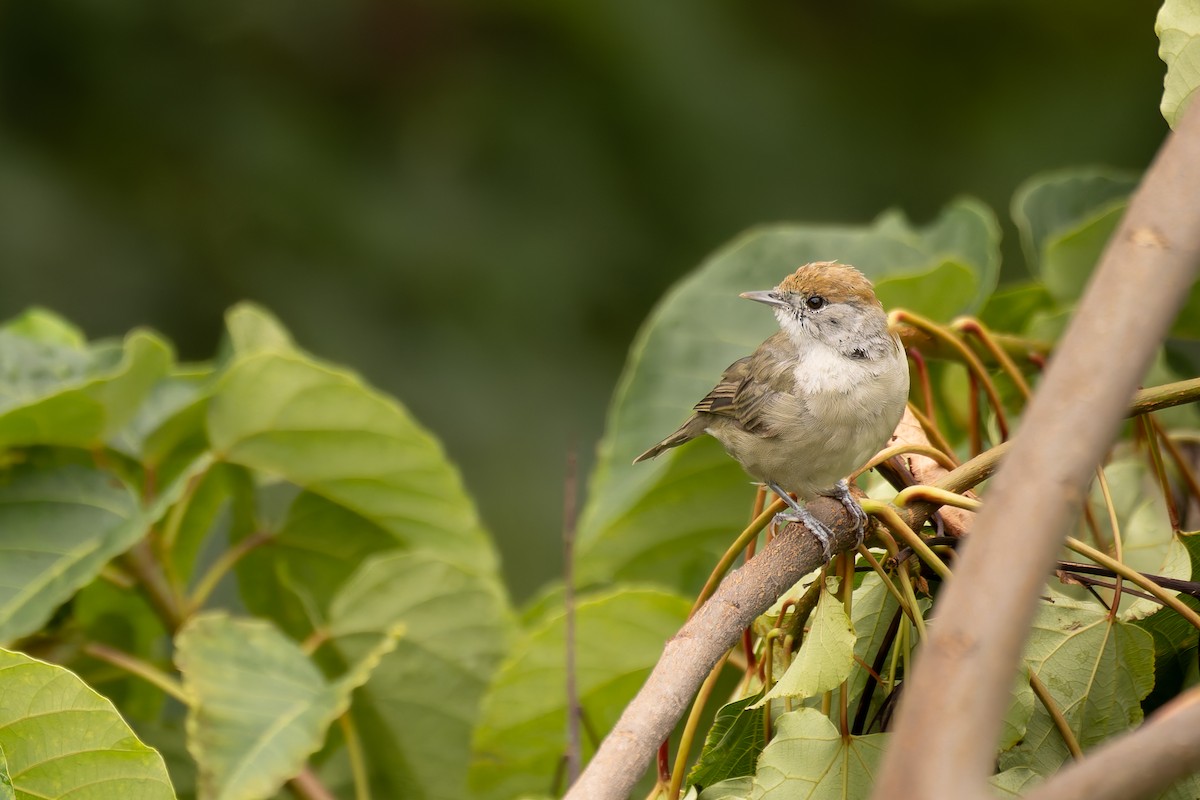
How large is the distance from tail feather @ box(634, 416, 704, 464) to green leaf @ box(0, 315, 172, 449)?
862 mm

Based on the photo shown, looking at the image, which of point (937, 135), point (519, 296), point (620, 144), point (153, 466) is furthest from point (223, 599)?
point (937, 135)

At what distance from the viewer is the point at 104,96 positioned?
5.89 metres

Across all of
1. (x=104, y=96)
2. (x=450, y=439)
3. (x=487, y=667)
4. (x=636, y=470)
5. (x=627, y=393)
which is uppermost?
(x=104, y=96)

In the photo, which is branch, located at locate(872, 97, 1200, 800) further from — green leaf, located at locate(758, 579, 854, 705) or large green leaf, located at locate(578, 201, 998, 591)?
large green leaf, located at locate(578, 201, 998, 591)

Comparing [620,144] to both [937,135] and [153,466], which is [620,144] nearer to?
[937,135]

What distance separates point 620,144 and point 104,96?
243cm

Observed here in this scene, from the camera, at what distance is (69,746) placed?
1.39 meters

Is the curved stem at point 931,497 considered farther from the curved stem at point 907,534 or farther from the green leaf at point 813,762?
the green leaf at point 813,762

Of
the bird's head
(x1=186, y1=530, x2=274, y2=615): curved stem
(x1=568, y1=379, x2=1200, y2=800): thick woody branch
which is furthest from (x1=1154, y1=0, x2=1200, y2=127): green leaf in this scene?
(x1=186, y1=530, x2=274, y2=615): curved stem

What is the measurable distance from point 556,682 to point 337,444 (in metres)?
0.61

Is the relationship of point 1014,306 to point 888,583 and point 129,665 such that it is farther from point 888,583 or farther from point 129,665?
point 129,665

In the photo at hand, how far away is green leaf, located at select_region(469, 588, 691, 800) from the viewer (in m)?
2.02

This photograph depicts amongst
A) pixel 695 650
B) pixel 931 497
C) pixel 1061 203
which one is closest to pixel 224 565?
pixel 695 650

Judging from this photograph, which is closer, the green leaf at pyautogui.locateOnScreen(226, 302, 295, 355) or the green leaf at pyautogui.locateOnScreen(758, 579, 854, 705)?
the green leaf at pyautogui.locateOnScreen(758, 579, 854, 705)
